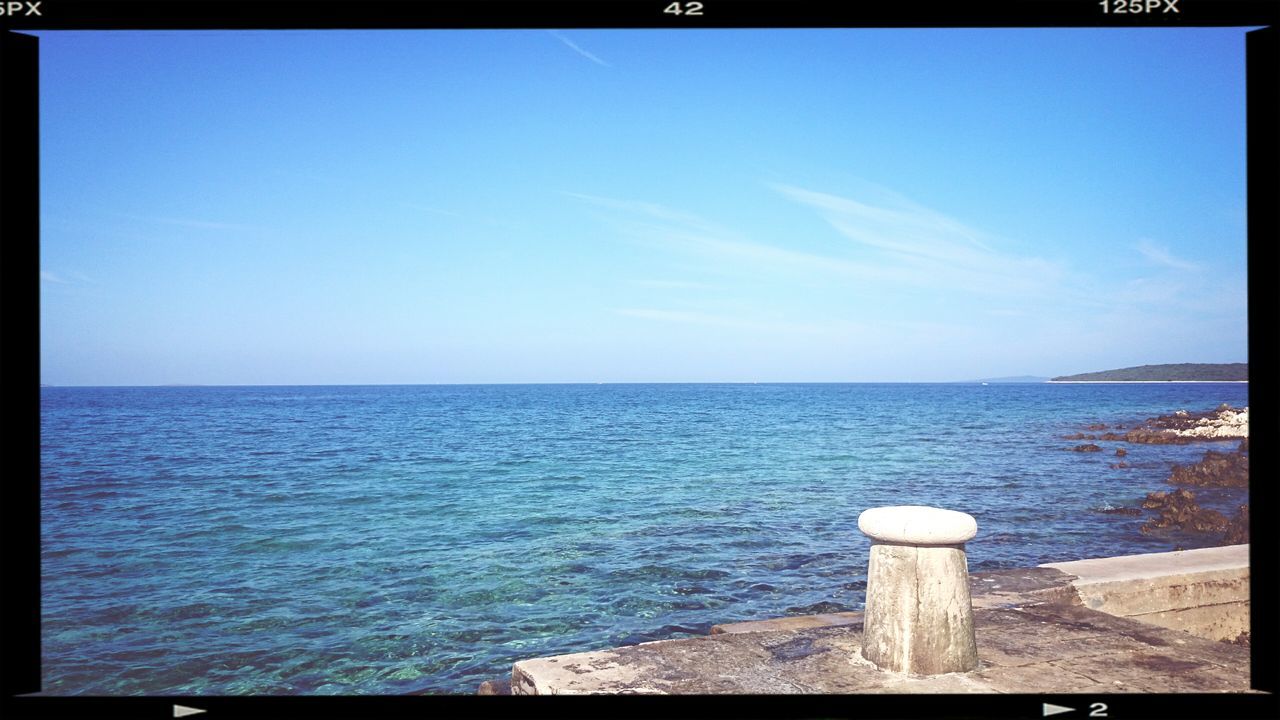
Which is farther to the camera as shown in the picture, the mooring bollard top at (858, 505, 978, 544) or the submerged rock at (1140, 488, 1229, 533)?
the submerged rock at (1140, 488, 1229, 533)

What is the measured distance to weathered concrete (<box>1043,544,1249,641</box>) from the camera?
232 inches

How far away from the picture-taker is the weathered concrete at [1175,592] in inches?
232

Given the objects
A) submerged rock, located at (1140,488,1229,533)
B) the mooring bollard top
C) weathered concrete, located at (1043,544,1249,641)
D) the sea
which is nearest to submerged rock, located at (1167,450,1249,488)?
the sea

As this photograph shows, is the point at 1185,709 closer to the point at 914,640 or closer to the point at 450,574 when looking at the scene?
the point at 914,640

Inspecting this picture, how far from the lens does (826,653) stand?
462 centimetres

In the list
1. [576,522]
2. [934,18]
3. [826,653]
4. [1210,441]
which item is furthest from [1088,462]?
[934,18]

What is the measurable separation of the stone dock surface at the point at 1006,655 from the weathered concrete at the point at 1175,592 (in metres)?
0.01

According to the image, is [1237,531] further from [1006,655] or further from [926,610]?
[926,610]

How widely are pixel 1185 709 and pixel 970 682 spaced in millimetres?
1480

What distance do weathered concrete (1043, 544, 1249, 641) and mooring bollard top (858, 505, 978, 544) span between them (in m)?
2.52

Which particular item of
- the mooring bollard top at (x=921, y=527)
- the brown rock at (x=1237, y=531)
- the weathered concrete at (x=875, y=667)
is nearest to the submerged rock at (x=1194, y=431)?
the brown rock at (x=1237, y=531)

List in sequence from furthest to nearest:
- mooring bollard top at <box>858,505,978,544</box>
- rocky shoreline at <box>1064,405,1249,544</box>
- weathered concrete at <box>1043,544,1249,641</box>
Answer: rocky shoreline at <box>1064,405,1249,544</box> → weathered concrete at <box>1043,544,1249,641</box> → mooring bollard top at <box>858,505,978,544</box>

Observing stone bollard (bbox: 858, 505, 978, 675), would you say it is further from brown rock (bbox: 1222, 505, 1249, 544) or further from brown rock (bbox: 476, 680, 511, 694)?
brown rock (bbox: 1222, 505, 1249, 544)

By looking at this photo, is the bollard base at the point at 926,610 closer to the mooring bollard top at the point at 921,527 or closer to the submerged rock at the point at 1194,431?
the mooring bollard top at the point at 921,527
